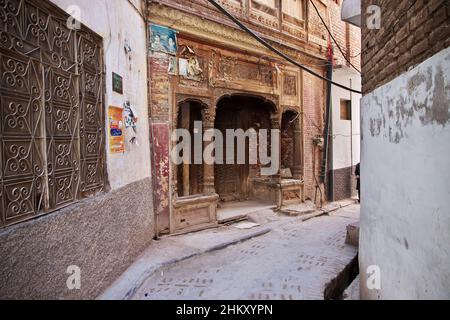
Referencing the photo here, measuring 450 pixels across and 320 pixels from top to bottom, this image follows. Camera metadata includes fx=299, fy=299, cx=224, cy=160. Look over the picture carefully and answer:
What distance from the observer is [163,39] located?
6.47 m

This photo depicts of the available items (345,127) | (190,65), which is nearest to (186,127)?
(190,65)

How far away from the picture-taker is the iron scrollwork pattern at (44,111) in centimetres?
242

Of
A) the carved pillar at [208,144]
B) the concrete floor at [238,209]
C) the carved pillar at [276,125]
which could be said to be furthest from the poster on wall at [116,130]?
the carved pillar at [276,125]

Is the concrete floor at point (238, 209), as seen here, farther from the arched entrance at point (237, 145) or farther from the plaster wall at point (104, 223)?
the plaster wall at point (104, 223)

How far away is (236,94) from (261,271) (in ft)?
16.0

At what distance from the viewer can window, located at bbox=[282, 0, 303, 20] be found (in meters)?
9.25

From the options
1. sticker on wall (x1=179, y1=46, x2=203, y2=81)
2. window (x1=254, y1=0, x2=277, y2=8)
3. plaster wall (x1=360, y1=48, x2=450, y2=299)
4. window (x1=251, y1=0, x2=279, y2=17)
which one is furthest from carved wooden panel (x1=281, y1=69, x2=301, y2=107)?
plaster wall (x1=360, y1=48, x2=450, y2=299)

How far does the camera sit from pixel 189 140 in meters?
8.70

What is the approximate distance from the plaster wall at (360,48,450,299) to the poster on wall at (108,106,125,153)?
11.5ft

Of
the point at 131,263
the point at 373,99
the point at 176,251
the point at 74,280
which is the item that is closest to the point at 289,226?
the point at 176,251

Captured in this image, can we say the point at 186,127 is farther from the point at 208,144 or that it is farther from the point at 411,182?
the point at 411,182

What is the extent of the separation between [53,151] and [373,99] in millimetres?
3455

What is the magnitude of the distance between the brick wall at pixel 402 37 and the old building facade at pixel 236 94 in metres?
4.14
